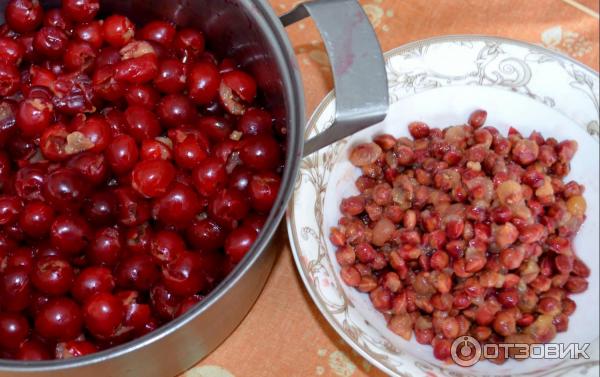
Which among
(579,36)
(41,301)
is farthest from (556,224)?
(41,301)

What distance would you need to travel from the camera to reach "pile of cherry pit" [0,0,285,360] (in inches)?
35.9

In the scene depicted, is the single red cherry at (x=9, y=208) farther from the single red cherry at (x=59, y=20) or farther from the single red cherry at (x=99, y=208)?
the single red cherry at (x=59, y=20)

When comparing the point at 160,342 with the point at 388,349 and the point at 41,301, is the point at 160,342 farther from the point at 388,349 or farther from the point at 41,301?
the point at 388,349

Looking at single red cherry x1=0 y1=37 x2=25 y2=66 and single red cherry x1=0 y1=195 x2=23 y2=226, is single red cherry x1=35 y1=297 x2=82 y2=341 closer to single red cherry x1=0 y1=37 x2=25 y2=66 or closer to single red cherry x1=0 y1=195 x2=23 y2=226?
single red cherry x1=0 y1=195 x2=23 y2=226

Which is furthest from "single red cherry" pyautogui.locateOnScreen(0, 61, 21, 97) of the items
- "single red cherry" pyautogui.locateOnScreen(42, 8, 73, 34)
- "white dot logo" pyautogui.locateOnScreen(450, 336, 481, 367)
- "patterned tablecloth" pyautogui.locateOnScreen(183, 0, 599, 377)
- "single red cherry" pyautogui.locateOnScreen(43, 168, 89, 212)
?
"white dot logo" pyautogui.locateOnScreen(450, 336, 481, 367)

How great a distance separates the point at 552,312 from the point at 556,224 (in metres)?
0.16

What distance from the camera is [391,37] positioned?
1.36 meters

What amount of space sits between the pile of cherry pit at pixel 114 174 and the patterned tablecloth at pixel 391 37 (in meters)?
0.20

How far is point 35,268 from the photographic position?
2.99ft

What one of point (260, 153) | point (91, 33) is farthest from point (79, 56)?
point (260, 153)

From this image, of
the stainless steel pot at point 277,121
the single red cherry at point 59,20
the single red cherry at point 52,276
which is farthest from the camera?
the single red cherry at point 59,20

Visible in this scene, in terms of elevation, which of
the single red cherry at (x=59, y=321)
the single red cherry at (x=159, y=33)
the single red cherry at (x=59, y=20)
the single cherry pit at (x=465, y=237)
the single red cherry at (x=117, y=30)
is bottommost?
the single cherry pit at (x=465, y=237)

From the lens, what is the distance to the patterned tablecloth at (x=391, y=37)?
3.69ft

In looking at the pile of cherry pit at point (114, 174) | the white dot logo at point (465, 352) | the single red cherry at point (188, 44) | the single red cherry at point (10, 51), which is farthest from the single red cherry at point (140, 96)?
the white dot logo at point (465, 352)
